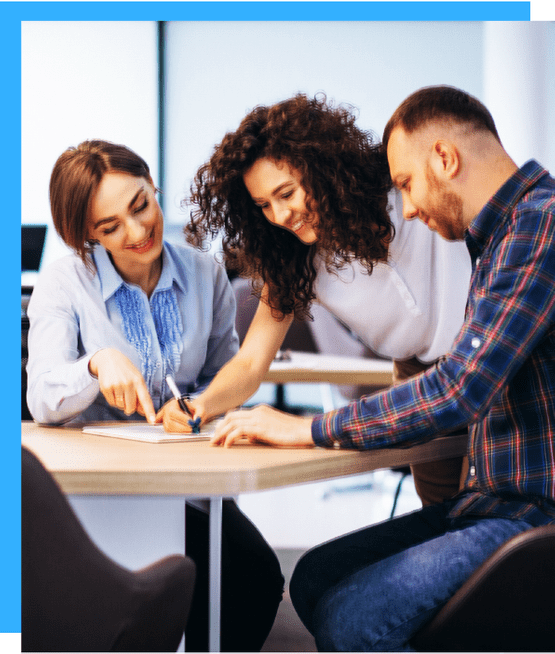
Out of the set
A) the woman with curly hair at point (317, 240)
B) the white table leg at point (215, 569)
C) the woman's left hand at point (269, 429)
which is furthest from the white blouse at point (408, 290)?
the white table leg at point (215, 569)

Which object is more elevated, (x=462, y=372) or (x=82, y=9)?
(x=82, y=9)

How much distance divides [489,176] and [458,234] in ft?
0.39

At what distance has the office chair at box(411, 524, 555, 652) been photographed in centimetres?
107

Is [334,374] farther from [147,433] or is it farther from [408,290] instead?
[147,433]

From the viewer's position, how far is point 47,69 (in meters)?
1.54

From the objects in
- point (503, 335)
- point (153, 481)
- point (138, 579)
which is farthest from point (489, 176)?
point (138, 579)

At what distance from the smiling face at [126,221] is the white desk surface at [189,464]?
0.43m

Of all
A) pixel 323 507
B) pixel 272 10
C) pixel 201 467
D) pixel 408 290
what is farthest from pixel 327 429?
pixel 323 507

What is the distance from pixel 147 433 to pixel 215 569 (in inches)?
13.2

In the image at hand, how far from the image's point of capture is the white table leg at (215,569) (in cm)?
113

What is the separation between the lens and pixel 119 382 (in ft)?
4.55

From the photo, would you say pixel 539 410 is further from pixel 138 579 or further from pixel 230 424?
pixel 138 579

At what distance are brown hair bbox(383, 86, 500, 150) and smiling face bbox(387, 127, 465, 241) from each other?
0.09 ft

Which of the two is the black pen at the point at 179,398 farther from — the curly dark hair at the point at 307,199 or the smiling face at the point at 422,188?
the smiling face at the point at 422,188
